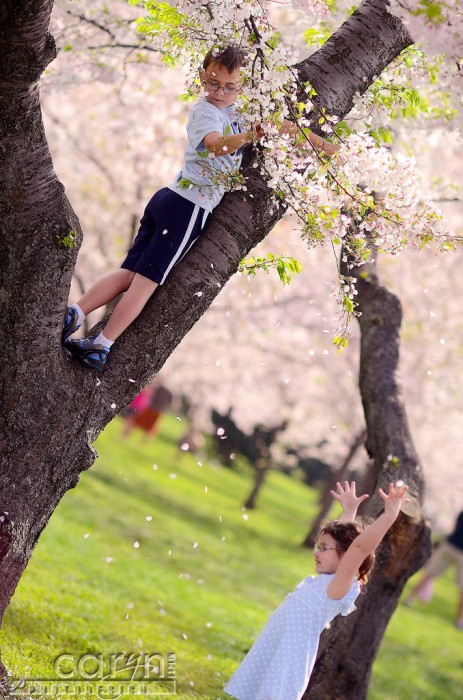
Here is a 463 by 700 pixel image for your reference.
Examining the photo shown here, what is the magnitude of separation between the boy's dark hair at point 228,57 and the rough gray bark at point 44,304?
492mm

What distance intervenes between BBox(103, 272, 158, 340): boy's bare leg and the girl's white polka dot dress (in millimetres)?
1669

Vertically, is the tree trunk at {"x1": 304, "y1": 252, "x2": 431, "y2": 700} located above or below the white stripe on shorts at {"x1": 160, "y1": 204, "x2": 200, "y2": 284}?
below

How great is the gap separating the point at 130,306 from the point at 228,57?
4.31 feet

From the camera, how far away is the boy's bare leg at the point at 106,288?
15.2 feet

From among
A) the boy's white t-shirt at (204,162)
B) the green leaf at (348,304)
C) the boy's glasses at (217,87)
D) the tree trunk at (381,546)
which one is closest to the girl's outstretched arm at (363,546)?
the green leaf at (348,304)

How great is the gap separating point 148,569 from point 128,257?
787 cm

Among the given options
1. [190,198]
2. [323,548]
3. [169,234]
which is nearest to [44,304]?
[169,234]

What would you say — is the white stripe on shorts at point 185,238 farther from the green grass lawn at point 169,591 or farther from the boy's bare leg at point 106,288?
the green grass lawn at point 169,591

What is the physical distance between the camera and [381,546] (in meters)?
6.41

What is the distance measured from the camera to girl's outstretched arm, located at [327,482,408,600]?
4246 mm

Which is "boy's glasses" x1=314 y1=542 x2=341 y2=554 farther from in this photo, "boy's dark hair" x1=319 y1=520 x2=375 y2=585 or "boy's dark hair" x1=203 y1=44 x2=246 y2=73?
"boy's dark hair" x1=203 y1=44 x2=246 y2=73

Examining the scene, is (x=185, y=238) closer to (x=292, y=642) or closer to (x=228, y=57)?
(x=228, y=57)

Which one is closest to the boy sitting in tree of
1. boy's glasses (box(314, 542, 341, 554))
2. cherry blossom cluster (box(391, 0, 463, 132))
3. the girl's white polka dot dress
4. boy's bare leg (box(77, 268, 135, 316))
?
boy's bare leg (box(77, 268, 135, 316))

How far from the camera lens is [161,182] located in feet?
53.2
